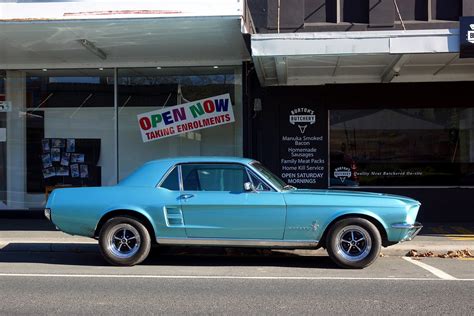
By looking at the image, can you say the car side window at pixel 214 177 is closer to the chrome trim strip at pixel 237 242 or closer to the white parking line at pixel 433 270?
the chrome trim strip at pixel 237 242

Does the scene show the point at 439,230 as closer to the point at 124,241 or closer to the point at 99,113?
the point at 124,241

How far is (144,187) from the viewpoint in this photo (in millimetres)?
8125

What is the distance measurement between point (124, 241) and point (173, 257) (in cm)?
117

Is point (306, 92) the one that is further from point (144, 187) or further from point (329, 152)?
point (144, 187)

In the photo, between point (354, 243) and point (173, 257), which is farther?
Answer: point (173, 257)

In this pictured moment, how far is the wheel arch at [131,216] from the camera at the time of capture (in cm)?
804

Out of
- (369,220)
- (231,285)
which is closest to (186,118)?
(369,220)

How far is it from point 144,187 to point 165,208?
1.50ft

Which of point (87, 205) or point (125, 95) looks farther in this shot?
point (125, 95)

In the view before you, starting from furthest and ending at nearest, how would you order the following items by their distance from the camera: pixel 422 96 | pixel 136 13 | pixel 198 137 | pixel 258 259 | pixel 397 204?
pixel 198 137 → pixel 422 96 → pixel 136 13 → pixel 258 259 → pixel 397 204

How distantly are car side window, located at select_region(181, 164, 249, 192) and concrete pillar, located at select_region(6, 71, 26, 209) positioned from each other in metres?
7.10

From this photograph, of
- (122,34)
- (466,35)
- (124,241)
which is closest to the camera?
(124,241)

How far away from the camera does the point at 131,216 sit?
8094 mm

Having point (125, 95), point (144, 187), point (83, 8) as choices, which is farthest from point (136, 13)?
point (125, 95)
